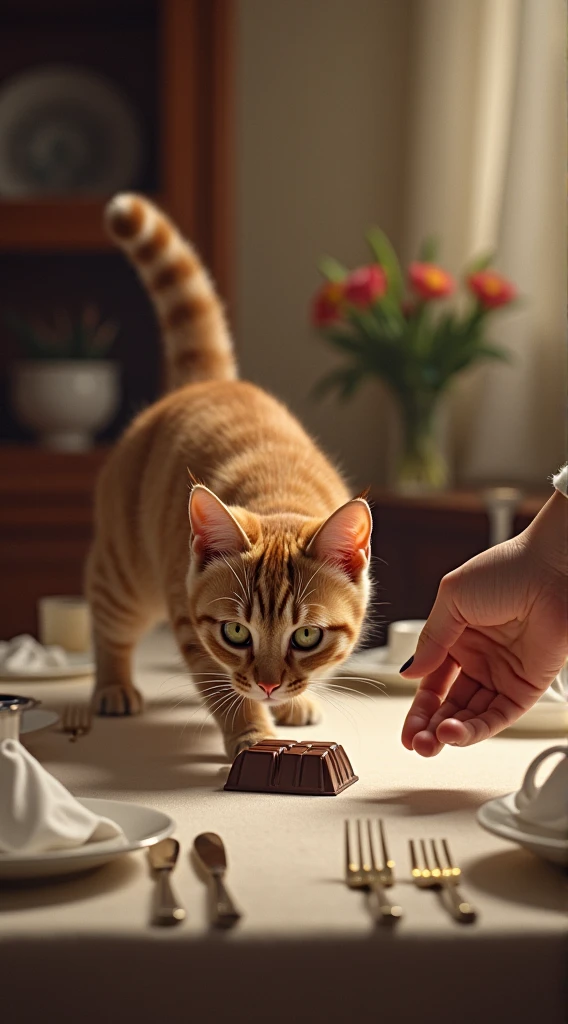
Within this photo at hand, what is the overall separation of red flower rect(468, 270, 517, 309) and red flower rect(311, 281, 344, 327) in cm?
31

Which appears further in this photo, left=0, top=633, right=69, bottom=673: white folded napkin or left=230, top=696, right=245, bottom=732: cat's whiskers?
left=0, top=633, right=69, bottom=673: white folded napkin

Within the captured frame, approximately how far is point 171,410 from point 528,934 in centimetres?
105

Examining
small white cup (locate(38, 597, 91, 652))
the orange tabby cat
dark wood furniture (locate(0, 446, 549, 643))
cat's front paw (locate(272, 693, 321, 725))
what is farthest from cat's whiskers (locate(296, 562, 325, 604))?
dark wood furniture (locate(0, 446, 549, 643))

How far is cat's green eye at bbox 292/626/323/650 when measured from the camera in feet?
3.68

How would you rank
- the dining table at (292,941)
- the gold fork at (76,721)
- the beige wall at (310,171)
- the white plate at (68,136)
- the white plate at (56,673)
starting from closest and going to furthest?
1. the dining table at (292,941)
2. the gold fork at (76,721)
3. the white plate at (56,673)
4. the white plate at (68,136)
5. the beige wall at (310,171)

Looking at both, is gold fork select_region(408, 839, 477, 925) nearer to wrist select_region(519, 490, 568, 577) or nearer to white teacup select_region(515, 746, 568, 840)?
white teacup select_region(515, 746, 568, 840)

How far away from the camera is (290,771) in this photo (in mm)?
1014

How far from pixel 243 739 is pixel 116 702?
284 millimetres

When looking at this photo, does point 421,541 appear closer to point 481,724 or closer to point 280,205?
point 280,205

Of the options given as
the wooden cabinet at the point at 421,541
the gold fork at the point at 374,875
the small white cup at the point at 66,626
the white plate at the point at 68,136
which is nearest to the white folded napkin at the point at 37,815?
the gold fork at the point at 374,875

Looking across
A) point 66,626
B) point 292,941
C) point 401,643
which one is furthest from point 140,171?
point 292,941

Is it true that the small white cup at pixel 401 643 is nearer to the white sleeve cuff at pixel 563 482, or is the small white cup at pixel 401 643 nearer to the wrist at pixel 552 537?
the wrist at pixel 552 537

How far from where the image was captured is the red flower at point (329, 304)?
9.04ft

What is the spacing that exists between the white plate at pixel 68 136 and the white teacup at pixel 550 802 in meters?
2.45
